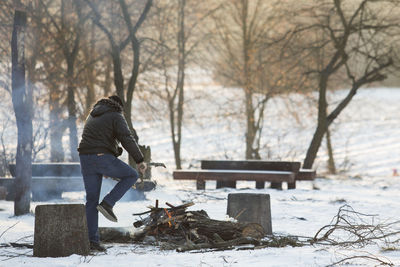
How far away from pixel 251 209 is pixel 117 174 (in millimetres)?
2232

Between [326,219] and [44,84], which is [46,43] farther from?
[326,219]

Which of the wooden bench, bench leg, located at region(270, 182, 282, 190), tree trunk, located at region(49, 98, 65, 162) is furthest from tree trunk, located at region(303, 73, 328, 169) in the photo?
tree trunk, located at region(49, 98, 65, 162)

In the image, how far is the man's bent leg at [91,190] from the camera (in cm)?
670

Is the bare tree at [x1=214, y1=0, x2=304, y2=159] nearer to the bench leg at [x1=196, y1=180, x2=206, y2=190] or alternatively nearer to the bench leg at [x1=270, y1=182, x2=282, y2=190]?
the bench leg at [x1=270, y1=182, x2=282, y2=190]

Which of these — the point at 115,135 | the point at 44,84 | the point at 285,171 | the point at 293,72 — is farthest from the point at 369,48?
the point at 115,135

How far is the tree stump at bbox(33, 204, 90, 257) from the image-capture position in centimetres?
623

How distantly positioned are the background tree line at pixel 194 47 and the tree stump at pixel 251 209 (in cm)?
726

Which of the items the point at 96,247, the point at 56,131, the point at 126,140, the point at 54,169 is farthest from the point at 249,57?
the point at 96,247

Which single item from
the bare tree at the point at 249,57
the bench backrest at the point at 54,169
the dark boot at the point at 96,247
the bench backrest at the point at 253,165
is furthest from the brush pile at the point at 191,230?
the bare tree at the point at 249,57

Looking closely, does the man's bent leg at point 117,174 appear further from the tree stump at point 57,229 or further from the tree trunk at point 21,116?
the tree trunk at point 21,116

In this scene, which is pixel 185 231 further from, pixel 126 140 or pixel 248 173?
pixel 248 173

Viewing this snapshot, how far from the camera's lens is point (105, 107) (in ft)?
22.4

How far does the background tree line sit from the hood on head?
8.07 meters

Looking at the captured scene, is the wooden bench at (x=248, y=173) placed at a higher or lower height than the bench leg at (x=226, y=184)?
higher
